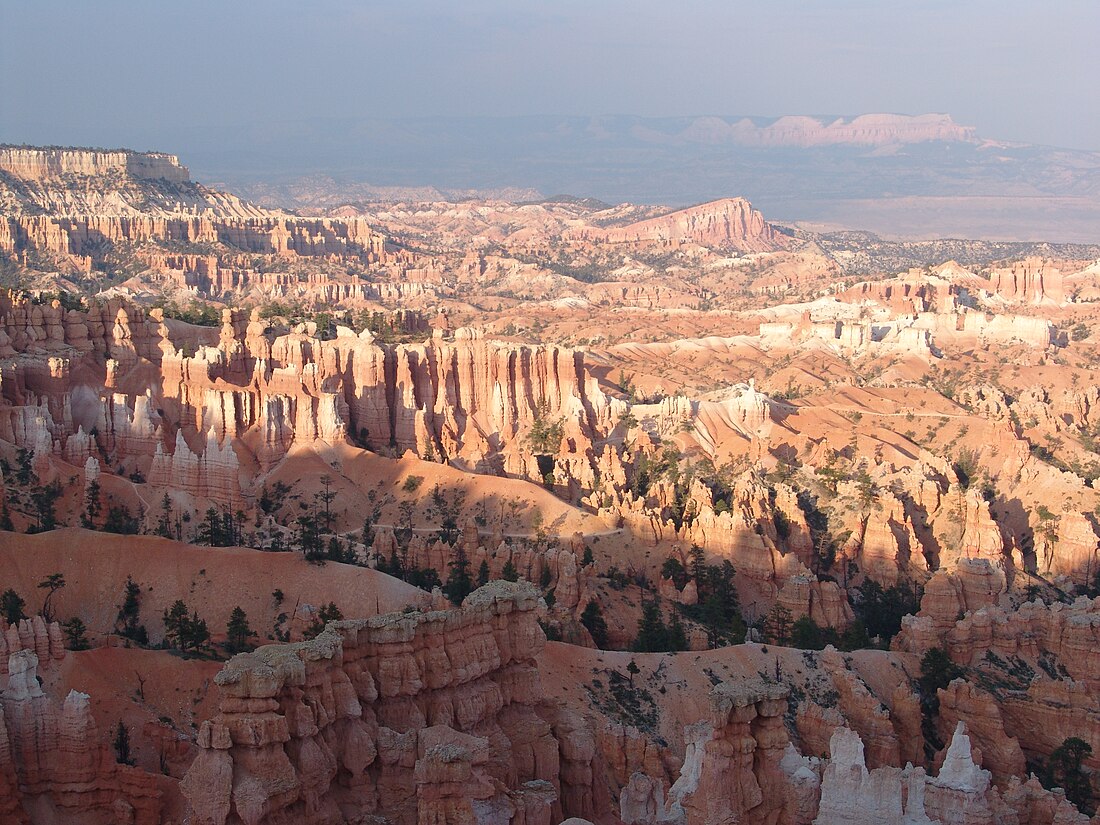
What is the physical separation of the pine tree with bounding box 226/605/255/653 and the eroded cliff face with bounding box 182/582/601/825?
39.3ft

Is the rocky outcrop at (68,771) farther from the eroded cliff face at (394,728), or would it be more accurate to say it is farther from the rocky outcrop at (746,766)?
the rocky outcrop at (746,766)

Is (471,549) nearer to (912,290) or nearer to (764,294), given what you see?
(912,290)

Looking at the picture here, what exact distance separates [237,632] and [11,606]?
259 inches

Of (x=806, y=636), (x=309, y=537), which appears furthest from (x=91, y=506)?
(x=806, y=636)

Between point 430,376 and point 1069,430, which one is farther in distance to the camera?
point 1069,430

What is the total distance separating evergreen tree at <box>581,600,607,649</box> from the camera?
4619cm

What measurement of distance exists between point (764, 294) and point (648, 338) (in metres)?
48.7

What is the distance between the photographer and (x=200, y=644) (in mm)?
40000

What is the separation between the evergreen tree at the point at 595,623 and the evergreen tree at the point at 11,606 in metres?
17.0

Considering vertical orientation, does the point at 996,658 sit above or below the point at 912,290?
below

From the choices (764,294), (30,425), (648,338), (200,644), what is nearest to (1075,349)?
(648,338)

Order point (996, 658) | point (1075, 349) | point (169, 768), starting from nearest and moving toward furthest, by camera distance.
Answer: point (169, 768), point (996, 658), point (1075, 349)

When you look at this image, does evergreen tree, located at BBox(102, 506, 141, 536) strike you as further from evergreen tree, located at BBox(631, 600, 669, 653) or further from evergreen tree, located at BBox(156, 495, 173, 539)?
evergreen tree, located at BBox(631, 600, 669, 653)

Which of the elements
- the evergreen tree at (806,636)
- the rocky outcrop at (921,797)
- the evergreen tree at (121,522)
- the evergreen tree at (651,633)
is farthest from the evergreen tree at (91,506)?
the rocky outcrop at (921,797)
